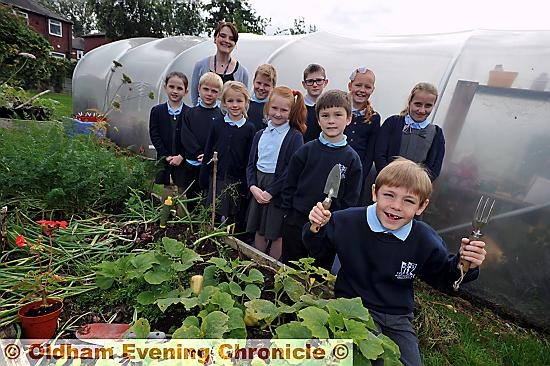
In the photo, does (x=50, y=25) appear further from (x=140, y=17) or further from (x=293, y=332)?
(x=293, y=332)

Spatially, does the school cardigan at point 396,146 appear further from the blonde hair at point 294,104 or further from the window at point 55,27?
the window at point 55,27

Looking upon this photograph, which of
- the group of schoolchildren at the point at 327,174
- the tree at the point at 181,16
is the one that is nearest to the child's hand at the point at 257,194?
the group of schoolchildren at the point at 327,174

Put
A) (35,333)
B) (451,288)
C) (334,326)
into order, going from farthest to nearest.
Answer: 1. (451,288)
2. (35,333)
3. (334,326)

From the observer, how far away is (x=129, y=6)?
25125mm

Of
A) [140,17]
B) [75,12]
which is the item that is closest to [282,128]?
[140,17]

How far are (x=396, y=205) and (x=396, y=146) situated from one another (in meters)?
1.56

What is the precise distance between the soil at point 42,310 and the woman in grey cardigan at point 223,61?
2.81 metres

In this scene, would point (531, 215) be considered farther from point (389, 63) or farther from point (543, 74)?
point (389, 63)

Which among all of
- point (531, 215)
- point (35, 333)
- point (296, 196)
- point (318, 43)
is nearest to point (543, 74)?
point (531, 215)

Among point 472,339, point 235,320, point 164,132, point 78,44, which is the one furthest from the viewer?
point 78,44

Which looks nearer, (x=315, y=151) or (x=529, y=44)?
(x=315, y=151)

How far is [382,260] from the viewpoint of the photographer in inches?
68.0

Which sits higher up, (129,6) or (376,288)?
(129,6)

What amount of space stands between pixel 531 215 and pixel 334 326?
95.2 inches
